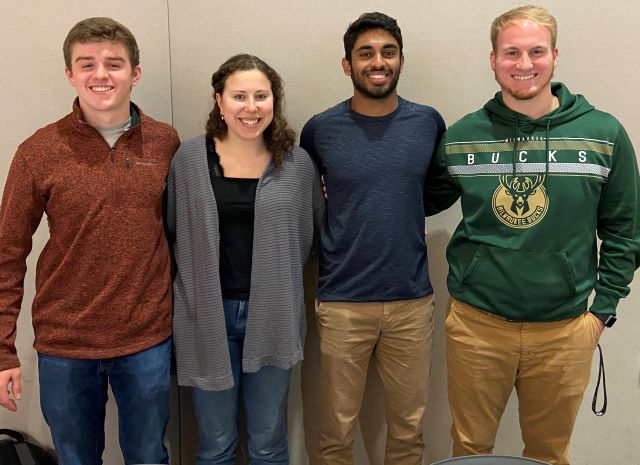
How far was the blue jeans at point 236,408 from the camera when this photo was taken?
6.45ft

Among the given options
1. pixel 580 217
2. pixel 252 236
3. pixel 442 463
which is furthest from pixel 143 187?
pixel 580 217

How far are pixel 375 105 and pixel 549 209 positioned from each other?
0.62m

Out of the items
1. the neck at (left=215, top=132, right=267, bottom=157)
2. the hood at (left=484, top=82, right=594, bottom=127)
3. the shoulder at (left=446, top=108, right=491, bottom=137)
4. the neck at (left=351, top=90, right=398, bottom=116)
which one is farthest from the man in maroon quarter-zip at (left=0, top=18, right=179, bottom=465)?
the hood at (left=484, top=82, right=594, bottom=127)

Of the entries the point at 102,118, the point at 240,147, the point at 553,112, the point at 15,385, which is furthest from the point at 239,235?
the point at 553,112

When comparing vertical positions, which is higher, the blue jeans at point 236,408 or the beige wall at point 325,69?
the beige wall at point 325,69

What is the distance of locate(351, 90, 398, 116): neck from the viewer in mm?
1966

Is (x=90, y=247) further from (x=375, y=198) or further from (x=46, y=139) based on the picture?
(x=375, y=198)

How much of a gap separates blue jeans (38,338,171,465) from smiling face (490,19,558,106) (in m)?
1.25

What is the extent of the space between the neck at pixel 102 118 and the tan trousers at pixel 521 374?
113 centimetres

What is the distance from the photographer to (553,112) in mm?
1756

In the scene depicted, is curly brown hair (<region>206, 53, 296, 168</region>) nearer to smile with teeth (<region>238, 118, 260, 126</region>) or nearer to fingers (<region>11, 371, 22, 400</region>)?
smile with teeth (<region>238, 118, 260, 126</region>)

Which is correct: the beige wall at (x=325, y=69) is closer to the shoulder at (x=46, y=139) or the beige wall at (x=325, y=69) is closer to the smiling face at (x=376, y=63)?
the smiling face at (x=376, y=63)

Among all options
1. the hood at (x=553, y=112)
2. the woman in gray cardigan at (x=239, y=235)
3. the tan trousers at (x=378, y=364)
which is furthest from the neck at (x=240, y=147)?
the hood at (x=553, y=112)

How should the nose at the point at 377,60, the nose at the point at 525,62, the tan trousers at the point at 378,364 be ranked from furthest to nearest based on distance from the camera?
the tan trousers at the point at 378,364 → the nose at the point at 377,60 → the nose at the point at 525,62
